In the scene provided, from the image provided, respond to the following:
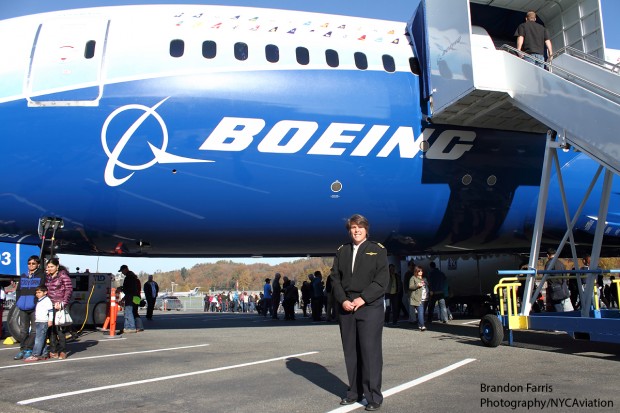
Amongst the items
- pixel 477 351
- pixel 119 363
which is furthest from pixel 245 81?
pixel 477 351

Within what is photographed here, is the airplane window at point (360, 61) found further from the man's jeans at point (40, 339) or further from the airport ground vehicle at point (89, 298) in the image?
the airport ground vehicle at point (89, 298)

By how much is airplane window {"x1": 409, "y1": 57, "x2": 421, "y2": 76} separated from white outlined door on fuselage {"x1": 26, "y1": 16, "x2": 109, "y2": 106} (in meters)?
6.07

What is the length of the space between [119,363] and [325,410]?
4029 mm

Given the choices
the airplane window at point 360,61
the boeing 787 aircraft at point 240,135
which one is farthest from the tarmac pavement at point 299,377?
the airplane window at point 360,61

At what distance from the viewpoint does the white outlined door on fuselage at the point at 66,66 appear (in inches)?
374

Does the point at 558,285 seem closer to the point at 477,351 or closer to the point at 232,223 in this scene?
the point at 477,351

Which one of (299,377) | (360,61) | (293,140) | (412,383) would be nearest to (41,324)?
(299,377)

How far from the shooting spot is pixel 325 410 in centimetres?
479

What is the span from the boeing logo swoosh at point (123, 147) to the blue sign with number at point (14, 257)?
2263mm

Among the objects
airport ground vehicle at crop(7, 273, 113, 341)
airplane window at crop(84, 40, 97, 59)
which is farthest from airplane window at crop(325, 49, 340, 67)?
airport ground vehicle at crop(7, 273, 113, 341)

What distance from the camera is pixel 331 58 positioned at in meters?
10.9

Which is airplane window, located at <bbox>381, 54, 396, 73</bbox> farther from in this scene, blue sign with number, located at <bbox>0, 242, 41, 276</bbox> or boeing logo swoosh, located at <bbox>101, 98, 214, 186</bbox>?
blue sign with number, located at <bbox>0, 242, 41, 276</bbox>

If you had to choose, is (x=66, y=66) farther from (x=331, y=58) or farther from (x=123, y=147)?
(x=331, y=58)

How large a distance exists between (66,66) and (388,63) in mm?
6161
